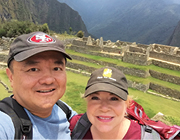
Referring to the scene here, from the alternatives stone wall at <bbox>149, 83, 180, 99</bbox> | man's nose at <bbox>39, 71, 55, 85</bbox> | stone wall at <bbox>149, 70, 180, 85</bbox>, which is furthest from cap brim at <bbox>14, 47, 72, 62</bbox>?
stone wall at <bbox>149, 70, 180, 85</bbox>

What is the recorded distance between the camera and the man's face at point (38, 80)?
176 centimetres

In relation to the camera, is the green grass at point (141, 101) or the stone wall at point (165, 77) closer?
the green grass at point (141, 101)

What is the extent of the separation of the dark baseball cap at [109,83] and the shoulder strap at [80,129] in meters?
0.57

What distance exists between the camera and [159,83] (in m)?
14.6

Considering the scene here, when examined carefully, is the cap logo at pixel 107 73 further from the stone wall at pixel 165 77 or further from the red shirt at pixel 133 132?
the stone wall at pixel 165 77

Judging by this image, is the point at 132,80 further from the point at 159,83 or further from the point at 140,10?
the point at 140,10

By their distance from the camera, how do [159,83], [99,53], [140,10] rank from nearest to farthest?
[159,83]
[99,53]
[140,10]

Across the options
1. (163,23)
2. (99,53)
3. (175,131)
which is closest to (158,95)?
(99,53)

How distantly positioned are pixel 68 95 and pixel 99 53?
1038 cm

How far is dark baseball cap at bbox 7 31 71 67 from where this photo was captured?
168 cm

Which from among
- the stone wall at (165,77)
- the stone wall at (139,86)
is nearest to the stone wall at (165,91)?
the stone wall at (139,86)

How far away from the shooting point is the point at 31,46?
1.74m

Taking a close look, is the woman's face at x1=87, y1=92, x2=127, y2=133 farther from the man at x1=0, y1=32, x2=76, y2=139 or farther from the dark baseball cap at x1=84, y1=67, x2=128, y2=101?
the man at x1=0, y1=32, x2=76, y2=139

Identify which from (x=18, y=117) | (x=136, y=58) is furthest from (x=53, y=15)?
(x=18, y=117)
